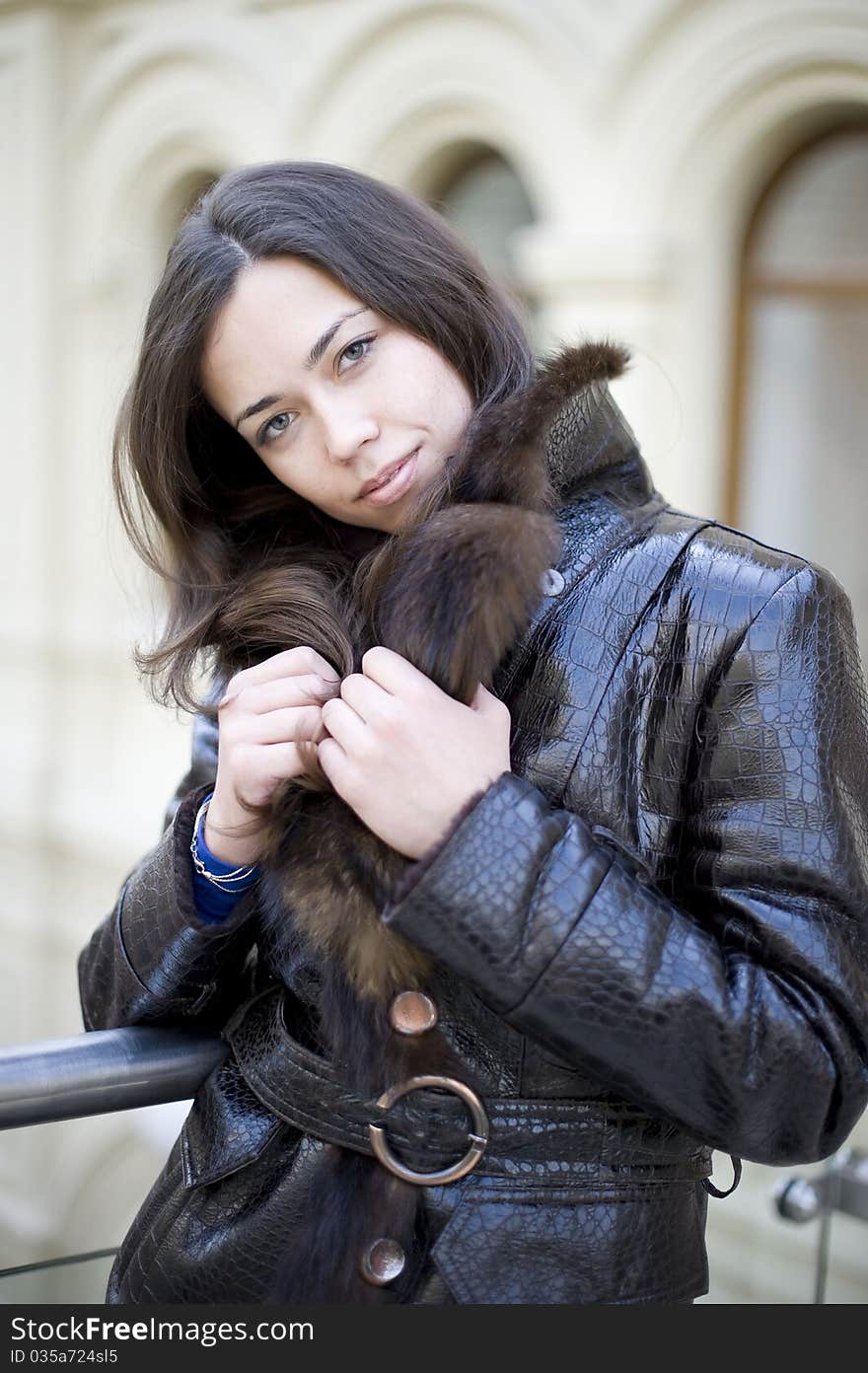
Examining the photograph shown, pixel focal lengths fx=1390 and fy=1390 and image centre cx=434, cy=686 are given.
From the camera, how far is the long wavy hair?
4.96ft

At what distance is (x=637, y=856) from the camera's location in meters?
1.27

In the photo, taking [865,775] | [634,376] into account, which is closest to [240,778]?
[865,775]

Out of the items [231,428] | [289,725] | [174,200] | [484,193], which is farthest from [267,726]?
[174,200]

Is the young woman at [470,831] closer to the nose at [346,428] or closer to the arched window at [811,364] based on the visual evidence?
the nose at [346,428]

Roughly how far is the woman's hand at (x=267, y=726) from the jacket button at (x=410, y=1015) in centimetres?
24

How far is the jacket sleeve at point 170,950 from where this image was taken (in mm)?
1549

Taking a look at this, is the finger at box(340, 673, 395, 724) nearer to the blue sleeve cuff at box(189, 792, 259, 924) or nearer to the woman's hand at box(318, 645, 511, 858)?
the woman's hand at box(318, 645, 511, 858)

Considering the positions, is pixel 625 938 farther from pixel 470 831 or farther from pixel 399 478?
pixel 399 478

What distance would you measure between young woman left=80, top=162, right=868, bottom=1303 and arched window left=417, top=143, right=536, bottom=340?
4.71 m

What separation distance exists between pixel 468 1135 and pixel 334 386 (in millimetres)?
781

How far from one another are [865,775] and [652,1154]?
16.2 inches

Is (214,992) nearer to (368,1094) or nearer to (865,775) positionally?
(368,1094)

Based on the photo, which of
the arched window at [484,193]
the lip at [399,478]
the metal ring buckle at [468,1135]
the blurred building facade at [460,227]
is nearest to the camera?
the metal ring buckle at [468,1135]

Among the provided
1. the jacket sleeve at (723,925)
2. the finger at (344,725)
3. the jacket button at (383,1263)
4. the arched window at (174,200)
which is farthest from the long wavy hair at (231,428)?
the arched window at (174,200)
